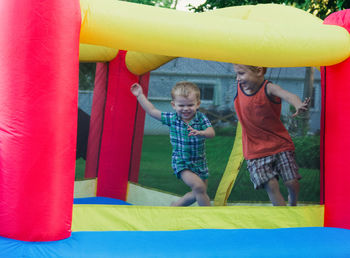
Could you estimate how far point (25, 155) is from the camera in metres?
1.83

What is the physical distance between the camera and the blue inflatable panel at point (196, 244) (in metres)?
1.83

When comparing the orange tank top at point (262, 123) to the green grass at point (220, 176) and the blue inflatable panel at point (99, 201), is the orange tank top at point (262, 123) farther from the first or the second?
the blue inflatable panel at point (99, 201)

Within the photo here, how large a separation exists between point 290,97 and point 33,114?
140cm

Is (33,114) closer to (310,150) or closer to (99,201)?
(99,201)

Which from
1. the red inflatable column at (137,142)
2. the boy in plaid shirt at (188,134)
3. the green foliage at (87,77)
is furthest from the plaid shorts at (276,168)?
the green foliage at (87,77)

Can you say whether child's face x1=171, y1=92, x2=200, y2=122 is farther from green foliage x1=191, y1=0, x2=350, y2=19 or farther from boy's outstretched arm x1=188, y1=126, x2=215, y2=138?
green foliage x1=191, y1=0, x2=350, y2=19

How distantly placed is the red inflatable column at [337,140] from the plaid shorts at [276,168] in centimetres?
27

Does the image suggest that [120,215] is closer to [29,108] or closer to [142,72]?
[29,108]

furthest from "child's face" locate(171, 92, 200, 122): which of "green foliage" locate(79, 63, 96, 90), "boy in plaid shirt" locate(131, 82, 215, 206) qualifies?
"green foliage" locate(79, 63, 96, 90)

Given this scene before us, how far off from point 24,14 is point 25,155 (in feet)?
1.84

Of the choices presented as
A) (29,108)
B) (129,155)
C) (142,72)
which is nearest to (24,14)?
(29,108)

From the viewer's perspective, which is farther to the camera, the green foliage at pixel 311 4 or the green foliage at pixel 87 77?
the green foliage at pixel 311 4

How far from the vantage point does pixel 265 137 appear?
113 inches

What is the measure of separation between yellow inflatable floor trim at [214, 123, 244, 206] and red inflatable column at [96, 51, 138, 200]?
868mm
